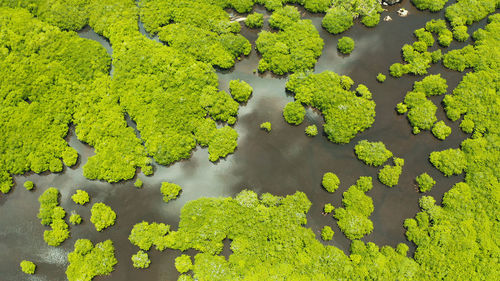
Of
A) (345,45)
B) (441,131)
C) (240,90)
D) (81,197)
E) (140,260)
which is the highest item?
(345,45)

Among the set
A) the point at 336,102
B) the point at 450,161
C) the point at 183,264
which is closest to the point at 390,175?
the point at 450,161

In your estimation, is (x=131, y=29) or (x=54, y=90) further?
(x=131, y=29)

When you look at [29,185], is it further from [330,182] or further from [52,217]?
[330,182]

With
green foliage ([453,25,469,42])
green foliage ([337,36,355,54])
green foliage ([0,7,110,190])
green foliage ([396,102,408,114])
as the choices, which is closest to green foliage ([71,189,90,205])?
green foliage ([0,7,110,190])

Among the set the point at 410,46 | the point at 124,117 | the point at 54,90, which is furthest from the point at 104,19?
the point at 410,46

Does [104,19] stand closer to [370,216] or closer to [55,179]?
[55,179]
